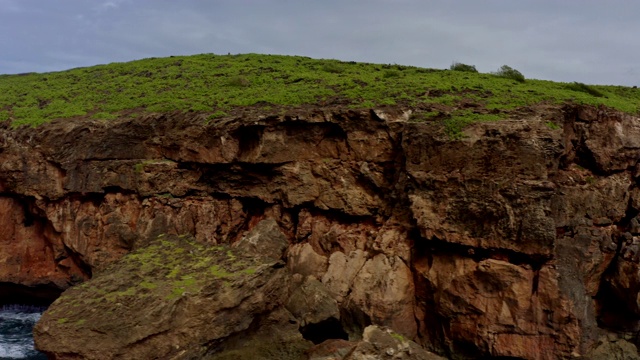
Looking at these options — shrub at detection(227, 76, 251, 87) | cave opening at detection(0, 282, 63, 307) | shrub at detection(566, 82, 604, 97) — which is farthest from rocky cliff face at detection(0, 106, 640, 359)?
shrub at detection(227, 76, 251, 87)

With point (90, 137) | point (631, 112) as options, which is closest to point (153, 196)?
point (90, 137)

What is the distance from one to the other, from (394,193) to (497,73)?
1462 centimetres

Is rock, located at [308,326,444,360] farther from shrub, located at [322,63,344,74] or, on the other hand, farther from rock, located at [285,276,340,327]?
shrub, located at [322,63,344,74]

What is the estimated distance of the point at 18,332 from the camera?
2012cm

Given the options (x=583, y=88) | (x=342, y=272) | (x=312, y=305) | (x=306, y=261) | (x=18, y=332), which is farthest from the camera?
(x=583, y=88)

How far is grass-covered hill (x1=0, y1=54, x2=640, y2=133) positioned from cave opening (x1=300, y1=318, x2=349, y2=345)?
8.08 meters

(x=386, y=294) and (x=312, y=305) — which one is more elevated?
(x=386, y=294)

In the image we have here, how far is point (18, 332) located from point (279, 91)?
55.1 feet

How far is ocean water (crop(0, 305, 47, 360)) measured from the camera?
1816 centimetres

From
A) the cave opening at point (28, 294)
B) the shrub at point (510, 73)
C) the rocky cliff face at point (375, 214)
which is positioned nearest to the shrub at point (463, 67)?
the shrub at point (510, 73)

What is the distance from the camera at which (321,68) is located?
1094 inches

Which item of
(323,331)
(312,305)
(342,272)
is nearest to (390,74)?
(342,272)

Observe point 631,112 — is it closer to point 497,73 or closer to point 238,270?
point 497,73

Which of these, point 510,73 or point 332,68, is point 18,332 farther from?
point 510,73
